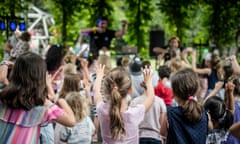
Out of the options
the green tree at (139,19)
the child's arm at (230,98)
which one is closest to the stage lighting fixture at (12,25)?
the green tree at (139,19)

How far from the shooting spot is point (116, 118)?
3.03 m

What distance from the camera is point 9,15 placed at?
1084 centimetres

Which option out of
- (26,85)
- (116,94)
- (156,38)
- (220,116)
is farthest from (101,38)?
(26,85)

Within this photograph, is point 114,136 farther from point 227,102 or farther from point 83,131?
point 227,102

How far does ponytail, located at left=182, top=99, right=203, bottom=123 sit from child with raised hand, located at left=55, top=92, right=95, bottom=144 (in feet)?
3.72

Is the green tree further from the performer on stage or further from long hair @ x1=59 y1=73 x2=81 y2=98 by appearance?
long hair @ x1=59 y1=73 x2=81 y2=98

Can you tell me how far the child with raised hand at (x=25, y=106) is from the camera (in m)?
2.31

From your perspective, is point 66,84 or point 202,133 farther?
point 66,84

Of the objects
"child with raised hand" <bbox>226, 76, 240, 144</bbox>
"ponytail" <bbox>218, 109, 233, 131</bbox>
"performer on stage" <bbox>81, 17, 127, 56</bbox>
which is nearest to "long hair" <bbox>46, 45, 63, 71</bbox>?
"child with raised hand" <bbox>226, 76, 240, 144</bbox>

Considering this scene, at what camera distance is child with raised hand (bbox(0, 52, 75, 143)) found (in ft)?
7.59

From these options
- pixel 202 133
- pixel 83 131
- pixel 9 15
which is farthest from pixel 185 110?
pixel 9 15

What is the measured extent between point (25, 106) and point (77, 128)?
4.57 ft

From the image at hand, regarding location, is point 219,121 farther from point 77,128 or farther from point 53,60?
point 53,60

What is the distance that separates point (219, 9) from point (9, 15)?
6310 millimetres
